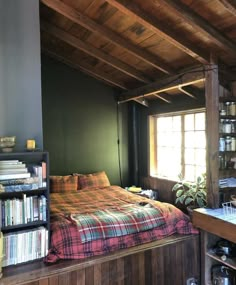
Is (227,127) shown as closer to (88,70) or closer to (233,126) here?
(233,126)

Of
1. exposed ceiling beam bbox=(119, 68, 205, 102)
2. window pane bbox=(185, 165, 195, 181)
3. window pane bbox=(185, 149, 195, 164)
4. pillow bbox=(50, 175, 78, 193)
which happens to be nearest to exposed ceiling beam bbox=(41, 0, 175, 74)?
exposed ceiling beam bbox=(119, 68, 205, 102)

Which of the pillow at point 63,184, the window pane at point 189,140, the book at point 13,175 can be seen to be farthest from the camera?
the pillow at point 63,184

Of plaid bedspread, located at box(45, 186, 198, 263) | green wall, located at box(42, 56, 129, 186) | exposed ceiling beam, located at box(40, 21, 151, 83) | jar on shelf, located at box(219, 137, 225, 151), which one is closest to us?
plaid bedspread, located at box(45, 186, 198, 263)

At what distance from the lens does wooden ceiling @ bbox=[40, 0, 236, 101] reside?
7.81 ft

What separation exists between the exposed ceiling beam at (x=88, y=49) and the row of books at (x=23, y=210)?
220 centimetres

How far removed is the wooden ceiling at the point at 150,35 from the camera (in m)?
2.38

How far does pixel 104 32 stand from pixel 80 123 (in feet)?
6.71

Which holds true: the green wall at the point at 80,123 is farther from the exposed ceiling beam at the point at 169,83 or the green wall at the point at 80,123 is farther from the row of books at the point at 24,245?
the row of books at the point at 24,245

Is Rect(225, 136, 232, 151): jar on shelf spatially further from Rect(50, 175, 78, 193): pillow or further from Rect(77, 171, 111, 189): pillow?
Rect(50, 175, 78, 193): pillow

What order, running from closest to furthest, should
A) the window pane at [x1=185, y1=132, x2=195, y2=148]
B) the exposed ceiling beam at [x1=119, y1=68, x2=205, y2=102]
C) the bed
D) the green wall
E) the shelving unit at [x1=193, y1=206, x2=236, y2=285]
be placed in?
1. the bed
2. the shelving unit at [x1=193, y1=206, x2=236, y2=285]
3. the exposed ceiling beam at [x1=119, y1=68, x2=205, y2=102]
4. the window pane at [x1=185, y1=132, x2=195, y2=148]
5. the green wall

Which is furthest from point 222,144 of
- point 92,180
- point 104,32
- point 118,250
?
point 92,180

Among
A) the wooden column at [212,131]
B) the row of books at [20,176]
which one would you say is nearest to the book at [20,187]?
the row of books at [20,176]

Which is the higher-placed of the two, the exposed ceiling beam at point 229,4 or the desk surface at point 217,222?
the exposed ceiling beam at point 229,4

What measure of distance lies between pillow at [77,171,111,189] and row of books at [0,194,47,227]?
2196 millimetres
